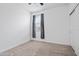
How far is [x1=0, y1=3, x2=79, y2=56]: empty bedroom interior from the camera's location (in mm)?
3275

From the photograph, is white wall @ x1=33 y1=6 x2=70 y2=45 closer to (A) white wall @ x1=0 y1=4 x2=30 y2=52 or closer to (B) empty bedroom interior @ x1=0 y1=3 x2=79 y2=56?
(B) empty bedroom interior @ x1=0 y1=3 x2=79 y2=56

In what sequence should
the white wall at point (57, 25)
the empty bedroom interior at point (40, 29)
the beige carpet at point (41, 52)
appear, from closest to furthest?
1. the beige carpet at point (41, 52)
2. the empty bedroom interior at point (40, 29)
3. the white wall at point (57, 25)

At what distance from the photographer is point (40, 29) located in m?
5.72

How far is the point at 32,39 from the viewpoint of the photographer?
19.8 feet

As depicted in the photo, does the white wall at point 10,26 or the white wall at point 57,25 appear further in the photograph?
the white wall at point 57,25

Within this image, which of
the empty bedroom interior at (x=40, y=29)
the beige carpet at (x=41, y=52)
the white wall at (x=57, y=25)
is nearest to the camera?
the beige carpet at (x=41, y=52)

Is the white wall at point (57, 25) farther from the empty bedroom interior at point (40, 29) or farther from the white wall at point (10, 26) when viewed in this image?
the white wall at point (10, 26)

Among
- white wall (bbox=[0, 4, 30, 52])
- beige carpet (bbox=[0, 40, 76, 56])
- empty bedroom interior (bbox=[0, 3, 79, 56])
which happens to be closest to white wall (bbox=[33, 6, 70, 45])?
empty bedroom interior (bbox=[0, 3, 79, 56])

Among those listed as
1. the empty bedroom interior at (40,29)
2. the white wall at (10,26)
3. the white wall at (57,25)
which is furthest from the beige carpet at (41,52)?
the white wall at (57,25)

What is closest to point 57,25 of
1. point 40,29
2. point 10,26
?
point 40,29

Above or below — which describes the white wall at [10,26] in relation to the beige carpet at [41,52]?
above

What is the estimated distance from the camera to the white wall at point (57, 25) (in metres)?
4.48

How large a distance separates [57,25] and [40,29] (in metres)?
1.46

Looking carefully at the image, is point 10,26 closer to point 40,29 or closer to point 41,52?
point 41,52
